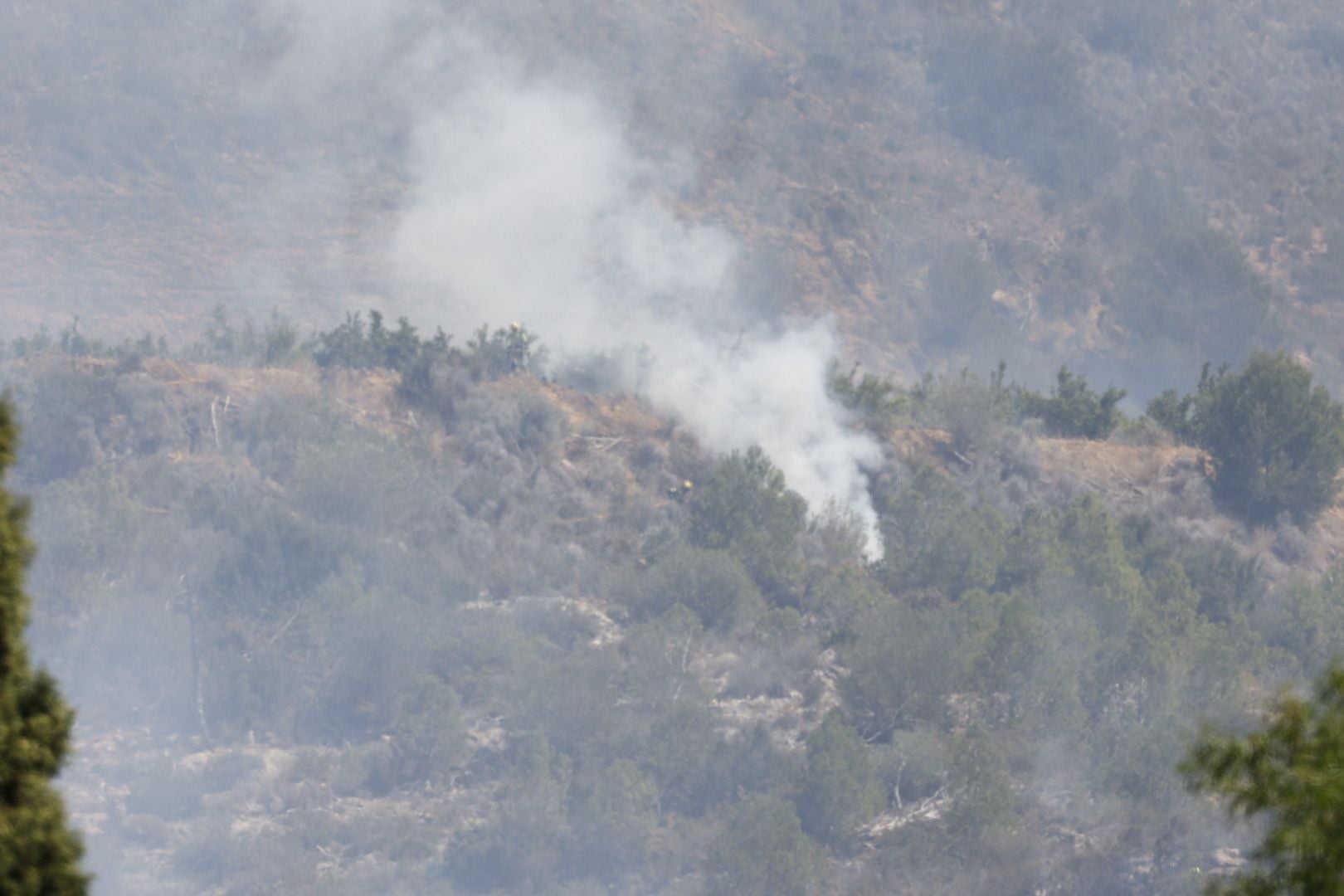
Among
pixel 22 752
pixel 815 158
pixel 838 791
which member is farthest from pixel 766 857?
pixel 815 158

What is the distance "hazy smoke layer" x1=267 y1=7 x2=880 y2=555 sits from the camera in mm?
57719

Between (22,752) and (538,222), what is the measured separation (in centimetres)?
5723

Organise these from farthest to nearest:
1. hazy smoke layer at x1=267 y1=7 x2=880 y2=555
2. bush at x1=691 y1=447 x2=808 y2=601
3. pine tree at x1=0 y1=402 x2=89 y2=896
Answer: hazy smoke layer at x1=267 y1=7 x2=880 y2=555
bush at x1=691 y1=447 x2=808 y2=601
pine tree at x1=0 y1=402 x2=89 y2=896

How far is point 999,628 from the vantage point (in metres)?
30.8

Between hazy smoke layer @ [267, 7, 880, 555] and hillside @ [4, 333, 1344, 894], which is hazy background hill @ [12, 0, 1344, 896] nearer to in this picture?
hillside @ [4, 333, 1344, 894]

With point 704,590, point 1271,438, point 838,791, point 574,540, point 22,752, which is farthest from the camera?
point 1271,438

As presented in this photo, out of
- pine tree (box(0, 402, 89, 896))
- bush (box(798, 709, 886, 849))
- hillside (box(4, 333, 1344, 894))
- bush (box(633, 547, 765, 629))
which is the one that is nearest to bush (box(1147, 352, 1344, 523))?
hillside (box(4, 333, 1344, 894))

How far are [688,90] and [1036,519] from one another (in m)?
40.8

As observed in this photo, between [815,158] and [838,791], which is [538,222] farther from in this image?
[838,791]

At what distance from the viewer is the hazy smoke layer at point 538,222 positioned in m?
57.7

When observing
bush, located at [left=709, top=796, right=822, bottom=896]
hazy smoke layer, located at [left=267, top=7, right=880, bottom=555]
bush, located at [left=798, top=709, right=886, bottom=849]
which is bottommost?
bush, located at [left=709, top=796, right=822, bottom=896]

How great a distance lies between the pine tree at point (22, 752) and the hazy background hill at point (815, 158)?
51717mm

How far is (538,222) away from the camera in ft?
203

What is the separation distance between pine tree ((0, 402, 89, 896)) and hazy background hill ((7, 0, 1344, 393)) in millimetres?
51717
